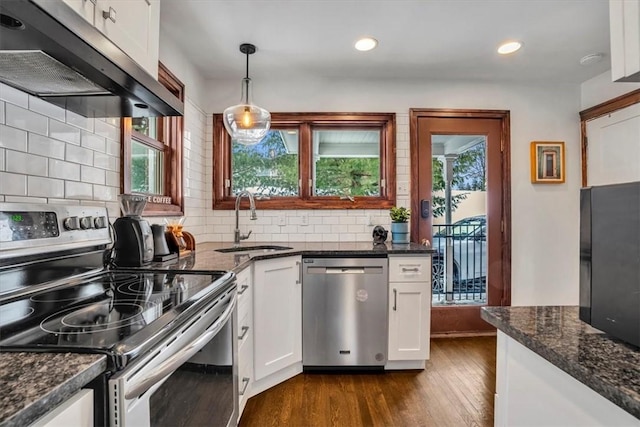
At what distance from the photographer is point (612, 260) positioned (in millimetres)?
676

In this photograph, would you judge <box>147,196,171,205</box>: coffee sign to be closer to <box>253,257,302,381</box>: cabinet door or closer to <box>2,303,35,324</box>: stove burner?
<box>253,257,302,381</box>: cabinet door

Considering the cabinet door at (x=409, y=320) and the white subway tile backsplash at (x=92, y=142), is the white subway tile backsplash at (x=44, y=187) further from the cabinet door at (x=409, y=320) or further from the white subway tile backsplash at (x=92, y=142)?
the cabinet door at (x=409, y=320)

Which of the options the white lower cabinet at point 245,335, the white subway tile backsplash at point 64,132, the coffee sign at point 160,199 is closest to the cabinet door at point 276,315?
the white lower cabinet at point 245,335

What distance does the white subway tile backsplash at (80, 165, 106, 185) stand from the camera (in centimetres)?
150

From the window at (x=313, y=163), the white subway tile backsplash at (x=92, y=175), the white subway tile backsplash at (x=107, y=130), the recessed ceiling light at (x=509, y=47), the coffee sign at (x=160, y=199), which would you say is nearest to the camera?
the white subway tile backsplash at (x=92, y=175)

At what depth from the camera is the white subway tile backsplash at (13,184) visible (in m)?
1.12

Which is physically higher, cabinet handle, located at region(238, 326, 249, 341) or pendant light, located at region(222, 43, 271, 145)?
pendant light, located at region(222, 43, 271, 145)

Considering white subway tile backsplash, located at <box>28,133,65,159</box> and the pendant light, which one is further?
the pendant light

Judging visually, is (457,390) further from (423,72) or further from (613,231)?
(423,72)

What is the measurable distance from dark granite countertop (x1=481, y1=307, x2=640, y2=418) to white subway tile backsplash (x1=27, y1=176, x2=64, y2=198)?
1.61m

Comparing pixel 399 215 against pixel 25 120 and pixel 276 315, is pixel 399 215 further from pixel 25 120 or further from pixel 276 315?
pixel 25 120

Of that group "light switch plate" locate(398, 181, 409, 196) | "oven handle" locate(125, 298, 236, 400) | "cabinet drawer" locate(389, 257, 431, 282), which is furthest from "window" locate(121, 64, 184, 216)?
"light switch plate" locate(398, 181, 409, 196)

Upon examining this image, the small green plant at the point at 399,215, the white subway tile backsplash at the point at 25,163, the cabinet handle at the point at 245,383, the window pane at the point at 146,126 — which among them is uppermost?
the window pane at the point at 146,126

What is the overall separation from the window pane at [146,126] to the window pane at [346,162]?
1350 mm
